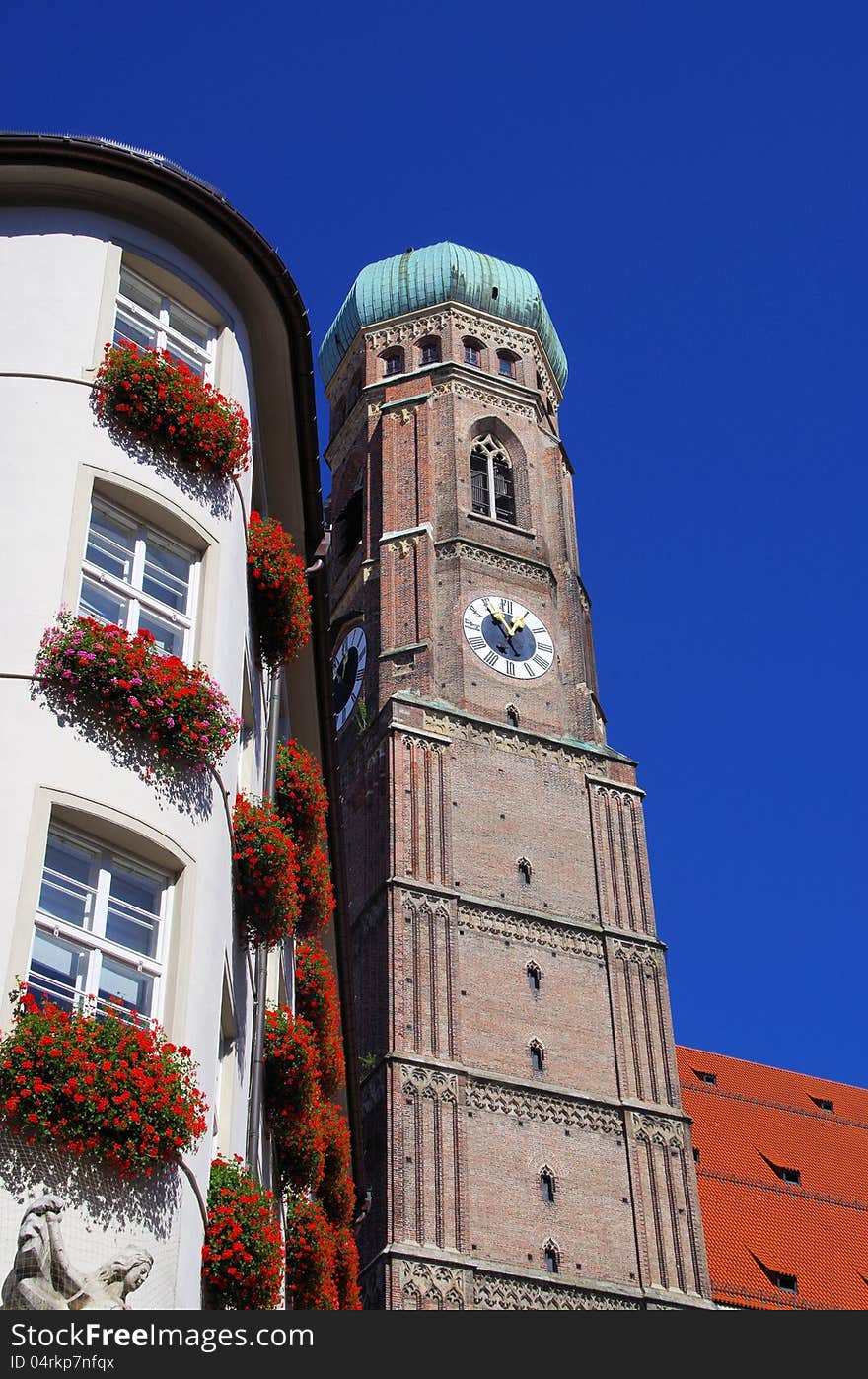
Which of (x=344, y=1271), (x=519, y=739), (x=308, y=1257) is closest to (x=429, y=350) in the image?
(x=519, y=739)

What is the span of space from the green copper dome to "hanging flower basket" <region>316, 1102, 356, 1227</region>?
35811 mm

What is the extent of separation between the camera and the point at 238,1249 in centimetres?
1006

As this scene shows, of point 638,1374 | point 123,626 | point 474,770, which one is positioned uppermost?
point 474,770

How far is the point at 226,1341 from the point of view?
7.59 meters

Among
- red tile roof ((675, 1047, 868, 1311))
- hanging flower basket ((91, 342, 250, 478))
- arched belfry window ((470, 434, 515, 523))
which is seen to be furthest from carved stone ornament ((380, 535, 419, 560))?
hanging flower basket ((91, 342, 250, 478))

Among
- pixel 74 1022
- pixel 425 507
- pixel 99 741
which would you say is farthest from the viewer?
pixel 425 507

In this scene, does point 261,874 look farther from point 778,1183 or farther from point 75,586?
point 778,1183

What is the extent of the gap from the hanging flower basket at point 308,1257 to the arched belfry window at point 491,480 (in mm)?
30537

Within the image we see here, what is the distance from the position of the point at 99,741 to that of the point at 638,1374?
4337 mm

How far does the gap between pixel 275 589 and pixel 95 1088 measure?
486 cm

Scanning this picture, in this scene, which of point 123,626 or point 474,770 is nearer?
point 123,626

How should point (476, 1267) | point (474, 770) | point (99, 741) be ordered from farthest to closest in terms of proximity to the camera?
1. point (474, 770)
2. point (476, 1267)
3. point (99, 741)

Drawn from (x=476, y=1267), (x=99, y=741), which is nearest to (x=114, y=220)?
(x=99, y=741)

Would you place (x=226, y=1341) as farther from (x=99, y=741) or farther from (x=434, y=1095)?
(x=434, y=1095)
